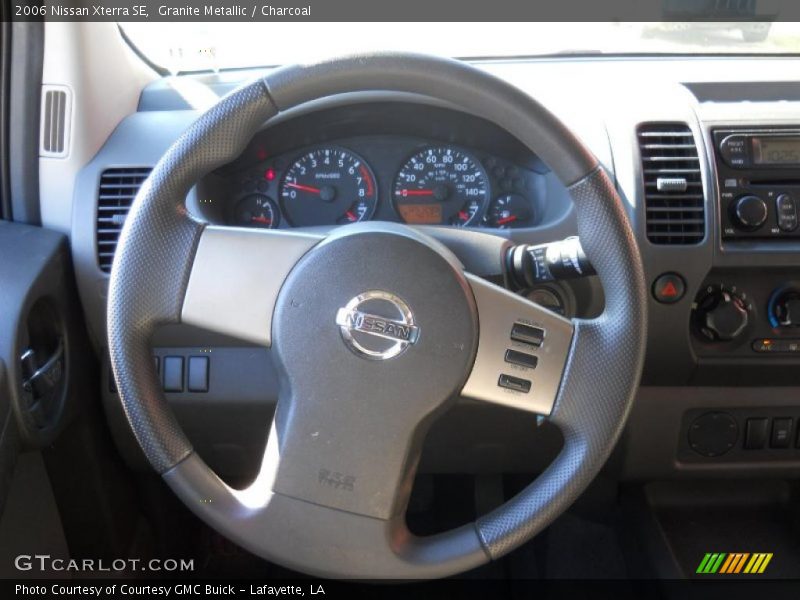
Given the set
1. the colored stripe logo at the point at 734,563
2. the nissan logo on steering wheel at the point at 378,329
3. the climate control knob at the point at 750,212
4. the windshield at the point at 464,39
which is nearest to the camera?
the nissan logo on steering wheel at the point at 378,329

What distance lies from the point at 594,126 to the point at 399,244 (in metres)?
0.60

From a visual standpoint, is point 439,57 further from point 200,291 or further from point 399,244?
point 200,291

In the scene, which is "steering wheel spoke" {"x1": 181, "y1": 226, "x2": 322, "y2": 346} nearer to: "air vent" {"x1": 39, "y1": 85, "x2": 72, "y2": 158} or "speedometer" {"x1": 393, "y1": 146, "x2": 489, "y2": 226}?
"speedometer" {"x1": 393, "y1": 146, "x2": 489, "y2": 226}

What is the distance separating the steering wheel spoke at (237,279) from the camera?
3.99 feet

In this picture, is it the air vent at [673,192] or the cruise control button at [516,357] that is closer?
the cruise control button at [516,357]

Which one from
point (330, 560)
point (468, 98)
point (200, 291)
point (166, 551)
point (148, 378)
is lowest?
point (166, 551)

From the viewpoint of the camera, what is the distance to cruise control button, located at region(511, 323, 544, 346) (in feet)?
3.94

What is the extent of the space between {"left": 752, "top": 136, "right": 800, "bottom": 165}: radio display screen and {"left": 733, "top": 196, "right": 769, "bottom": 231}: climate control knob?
0.08 meters

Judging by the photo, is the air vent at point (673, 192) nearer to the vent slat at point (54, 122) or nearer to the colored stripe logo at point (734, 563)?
the colored stripe logo at point (734, 563)

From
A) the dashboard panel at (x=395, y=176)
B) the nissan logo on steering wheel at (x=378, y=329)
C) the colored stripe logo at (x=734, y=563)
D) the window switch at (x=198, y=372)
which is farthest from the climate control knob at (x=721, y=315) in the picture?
the window switch at (x=198, y=372)

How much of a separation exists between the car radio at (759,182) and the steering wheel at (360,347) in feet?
1.49

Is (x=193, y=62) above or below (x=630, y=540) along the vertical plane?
above

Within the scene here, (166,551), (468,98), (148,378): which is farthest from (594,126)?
(166,551)

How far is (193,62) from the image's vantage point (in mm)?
1847
